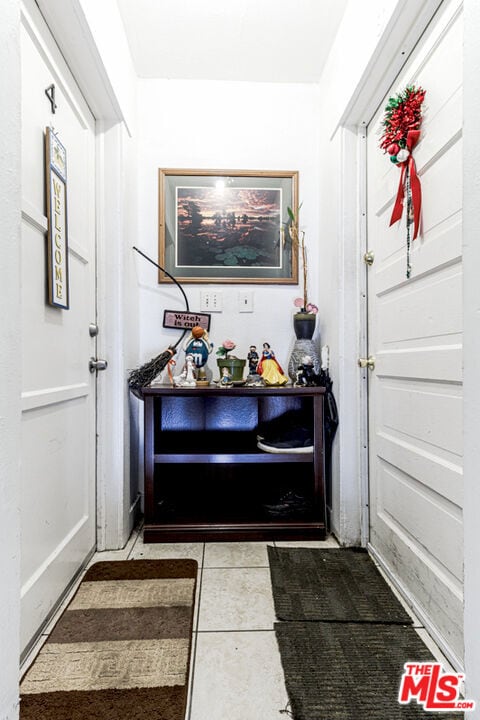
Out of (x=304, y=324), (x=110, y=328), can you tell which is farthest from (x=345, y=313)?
(x=110, y=328)

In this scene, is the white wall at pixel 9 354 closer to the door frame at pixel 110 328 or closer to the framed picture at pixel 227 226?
the door frame at pixel 110 328

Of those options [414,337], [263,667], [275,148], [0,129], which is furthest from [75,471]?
[275,148]

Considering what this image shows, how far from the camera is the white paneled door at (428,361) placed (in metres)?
1.06

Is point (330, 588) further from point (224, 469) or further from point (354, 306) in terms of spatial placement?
point (354, 306)

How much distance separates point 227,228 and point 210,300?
396mm

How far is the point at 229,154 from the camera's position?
2066 millimetres

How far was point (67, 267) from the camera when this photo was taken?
1356 millimetres

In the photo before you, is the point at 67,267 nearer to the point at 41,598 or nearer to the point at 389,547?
the point at 41,598

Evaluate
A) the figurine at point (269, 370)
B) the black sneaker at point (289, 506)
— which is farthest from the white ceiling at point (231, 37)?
the black sneaker at point (289, 506)

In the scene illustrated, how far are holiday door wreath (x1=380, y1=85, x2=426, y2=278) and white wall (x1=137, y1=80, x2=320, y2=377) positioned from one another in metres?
0.72

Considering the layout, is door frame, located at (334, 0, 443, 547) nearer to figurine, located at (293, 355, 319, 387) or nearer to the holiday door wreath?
figurine, located at (293, 355, 319, 387)

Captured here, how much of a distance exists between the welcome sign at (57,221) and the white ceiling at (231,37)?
866mm

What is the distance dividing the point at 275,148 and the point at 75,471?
6.08 ft

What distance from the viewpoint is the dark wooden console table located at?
5.68 feet
